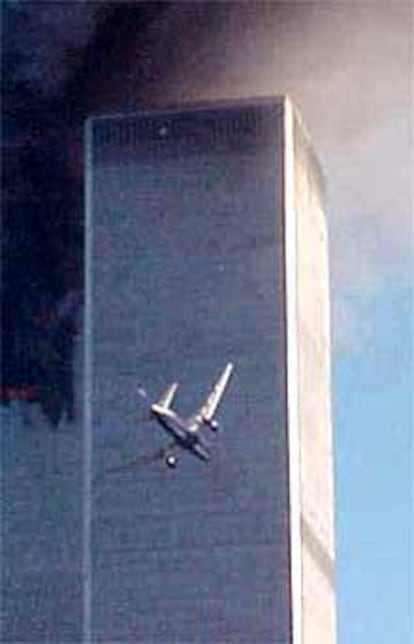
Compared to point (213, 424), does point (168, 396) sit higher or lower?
higher

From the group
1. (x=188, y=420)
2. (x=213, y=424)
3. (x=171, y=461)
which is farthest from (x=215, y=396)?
(x=171, y=461)

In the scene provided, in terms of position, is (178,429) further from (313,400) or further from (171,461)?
(313,400)

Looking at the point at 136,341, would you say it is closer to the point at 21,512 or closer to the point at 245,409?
the point at 245,409

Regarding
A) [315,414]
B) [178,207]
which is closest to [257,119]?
[178,207]

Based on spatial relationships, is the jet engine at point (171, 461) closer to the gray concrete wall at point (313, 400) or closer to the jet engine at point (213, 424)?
the jet engine at point (213, 424)

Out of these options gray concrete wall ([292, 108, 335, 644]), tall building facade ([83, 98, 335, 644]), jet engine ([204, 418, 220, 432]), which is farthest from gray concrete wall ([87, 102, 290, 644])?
gray concrete wall ([292, 108, 335, 644])

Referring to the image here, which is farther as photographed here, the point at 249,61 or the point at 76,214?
the point at 76,214

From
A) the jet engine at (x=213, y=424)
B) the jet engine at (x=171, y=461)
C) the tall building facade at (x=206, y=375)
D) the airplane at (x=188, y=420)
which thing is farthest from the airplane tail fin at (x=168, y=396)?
the jet engine at (x=171, y=461)

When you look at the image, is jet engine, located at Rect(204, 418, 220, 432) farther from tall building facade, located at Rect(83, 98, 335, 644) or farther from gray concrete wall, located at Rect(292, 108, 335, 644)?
gray concrete wall, located at Rect(292, 108, 335, 644)
